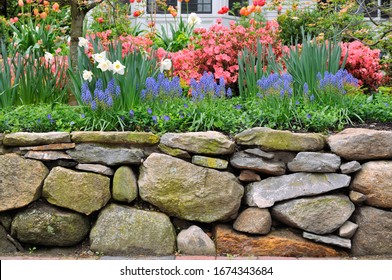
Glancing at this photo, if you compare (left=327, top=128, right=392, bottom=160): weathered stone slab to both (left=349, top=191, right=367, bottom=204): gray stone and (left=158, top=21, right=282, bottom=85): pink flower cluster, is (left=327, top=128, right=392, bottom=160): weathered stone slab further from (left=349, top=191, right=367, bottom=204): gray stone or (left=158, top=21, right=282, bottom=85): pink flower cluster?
(left=158, top=21, right=282, bottom=85): pink flower cluster

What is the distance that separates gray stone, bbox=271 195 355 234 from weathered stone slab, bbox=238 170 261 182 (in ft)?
0.87

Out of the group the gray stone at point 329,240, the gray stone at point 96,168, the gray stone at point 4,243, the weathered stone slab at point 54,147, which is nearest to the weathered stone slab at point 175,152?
the gray stone at point 96,168

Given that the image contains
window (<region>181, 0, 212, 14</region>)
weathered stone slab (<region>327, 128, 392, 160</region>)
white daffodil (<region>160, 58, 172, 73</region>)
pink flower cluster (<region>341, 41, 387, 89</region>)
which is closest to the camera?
weathered stone slab (<region>327, 128, 392, 160</region>)

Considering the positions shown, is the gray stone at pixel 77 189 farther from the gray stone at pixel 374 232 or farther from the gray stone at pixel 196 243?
the gray stone at pixel 374 232

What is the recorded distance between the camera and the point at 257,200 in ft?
14.0

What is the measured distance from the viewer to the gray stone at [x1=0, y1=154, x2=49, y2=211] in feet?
14.0

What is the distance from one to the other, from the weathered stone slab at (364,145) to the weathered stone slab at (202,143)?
0.76 m

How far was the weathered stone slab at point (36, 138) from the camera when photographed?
429 centimetres

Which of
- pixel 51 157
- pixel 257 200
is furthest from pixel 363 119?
pixel 51 157

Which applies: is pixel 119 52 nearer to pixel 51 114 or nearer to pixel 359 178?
pixel 51 114

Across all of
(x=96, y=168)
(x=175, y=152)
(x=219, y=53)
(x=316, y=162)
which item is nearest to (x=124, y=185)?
(x=96, y=168)

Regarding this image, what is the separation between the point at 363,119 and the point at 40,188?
2.55 meters

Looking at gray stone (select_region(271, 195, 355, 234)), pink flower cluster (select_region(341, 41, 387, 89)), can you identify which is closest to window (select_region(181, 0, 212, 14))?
pink flower cluster (select_region(341, 41, 387, 89))

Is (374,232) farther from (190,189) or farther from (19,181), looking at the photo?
(19,181)
